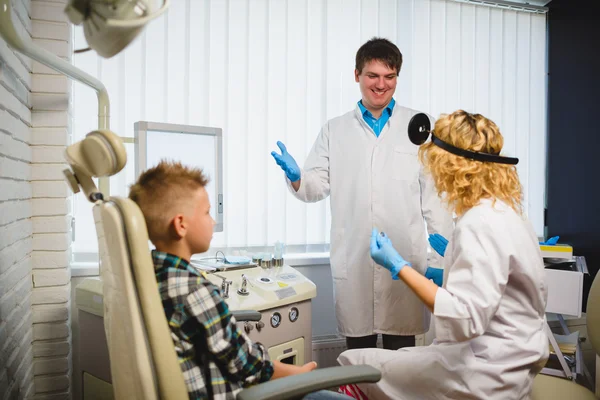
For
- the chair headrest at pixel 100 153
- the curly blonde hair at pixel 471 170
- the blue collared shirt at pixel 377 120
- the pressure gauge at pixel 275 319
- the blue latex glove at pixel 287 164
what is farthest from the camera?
the blue collared shirt at pixel 377 120

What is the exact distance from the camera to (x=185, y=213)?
36.7 inches

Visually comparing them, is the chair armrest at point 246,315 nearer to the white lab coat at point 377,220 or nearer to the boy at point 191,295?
the boy at point 191,295

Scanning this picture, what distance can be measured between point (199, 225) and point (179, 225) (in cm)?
5

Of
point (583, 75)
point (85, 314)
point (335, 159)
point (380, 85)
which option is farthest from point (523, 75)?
point (85, 314)

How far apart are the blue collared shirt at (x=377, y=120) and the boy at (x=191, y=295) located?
1.27 metres

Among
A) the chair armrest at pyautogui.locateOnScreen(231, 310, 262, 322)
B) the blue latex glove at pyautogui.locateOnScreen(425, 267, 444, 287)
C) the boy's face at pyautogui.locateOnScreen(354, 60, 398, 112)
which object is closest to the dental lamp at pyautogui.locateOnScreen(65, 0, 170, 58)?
the chair armrest at pyautogui.locateOnScreen(231, 310, 262, 322)

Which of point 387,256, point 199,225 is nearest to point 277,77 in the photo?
point 387,256

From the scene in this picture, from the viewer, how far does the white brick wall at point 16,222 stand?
1373mm

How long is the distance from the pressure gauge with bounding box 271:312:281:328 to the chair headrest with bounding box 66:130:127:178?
945 mm

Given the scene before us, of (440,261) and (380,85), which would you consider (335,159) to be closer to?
(380,85)

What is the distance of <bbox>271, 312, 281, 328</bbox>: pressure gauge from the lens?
4.97ft

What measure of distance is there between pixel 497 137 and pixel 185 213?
91 cm

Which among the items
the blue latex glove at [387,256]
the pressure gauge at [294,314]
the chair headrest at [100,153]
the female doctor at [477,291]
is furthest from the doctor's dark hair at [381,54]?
the chair headrest at [100,153]

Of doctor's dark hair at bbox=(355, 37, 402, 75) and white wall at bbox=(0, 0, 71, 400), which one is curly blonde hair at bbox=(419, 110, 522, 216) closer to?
doctor's dark hair at bbox=(355, 37, 402, 75)
